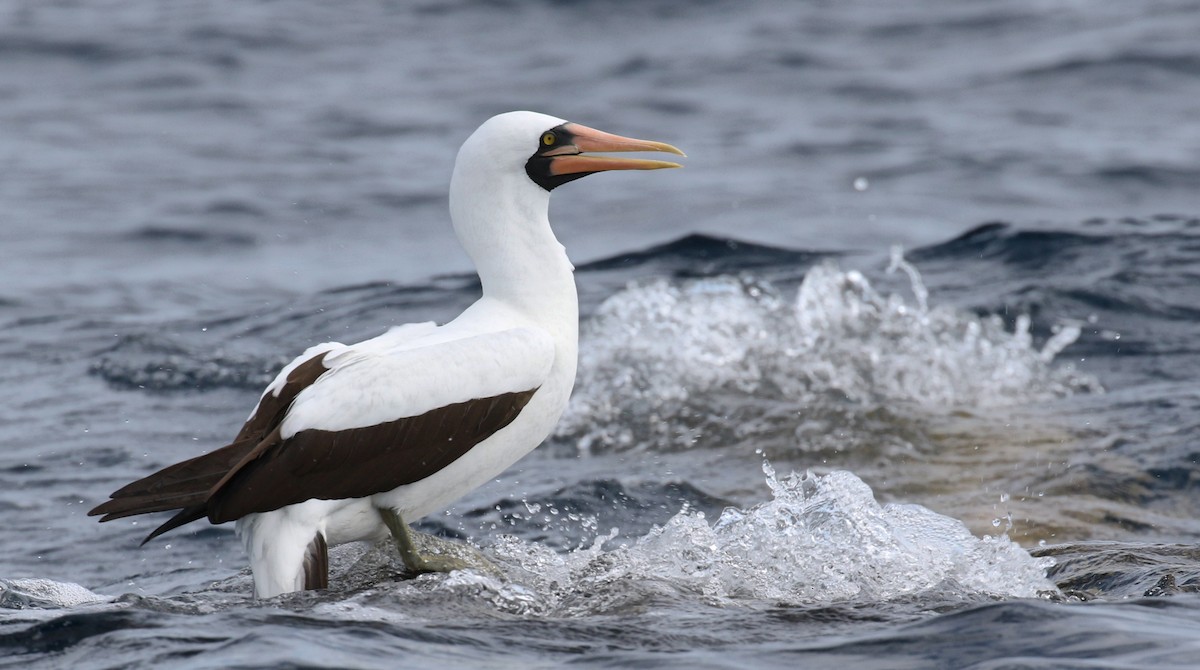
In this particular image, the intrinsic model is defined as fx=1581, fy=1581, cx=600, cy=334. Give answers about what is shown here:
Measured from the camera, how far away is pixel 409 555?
5223 millimetres

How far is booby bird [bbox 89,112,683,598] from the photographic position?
4949 millimetres

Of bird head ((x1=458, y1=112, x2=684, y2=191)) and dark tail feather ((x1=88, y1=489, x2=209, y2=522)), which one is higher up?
bird head ((x1=458, y1=112, x2=684, y2=191))

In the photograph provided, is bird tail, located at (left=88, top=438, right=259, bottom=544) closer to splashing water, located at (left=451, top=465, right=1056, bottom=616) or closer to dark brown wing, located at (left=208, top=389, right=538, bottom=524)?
dark brown wing, located at (left=208, top=389, right=538, bottom=524)

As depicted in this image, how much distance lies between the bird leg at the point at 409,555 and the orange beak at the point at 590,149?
4.37 ft

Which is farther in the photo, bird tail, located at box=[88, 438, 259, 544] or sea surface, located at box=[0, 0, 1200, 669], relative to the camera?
bird tail, located at box=[88, 438, 259, 544]

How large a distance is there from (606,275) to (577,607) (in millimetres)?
6134

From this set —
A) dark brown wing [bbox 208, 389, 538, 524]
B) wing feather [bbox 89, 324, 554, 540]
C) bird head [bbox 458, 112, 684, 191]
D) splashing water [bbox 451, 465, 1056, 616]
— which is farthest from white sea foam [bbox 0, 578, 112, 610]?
bird head [bbox 458, 112, 684, 191]

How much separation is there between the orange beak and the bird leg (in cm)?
133

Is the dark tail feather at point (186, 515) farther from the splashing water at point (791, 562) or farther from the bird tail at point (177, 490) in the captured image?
the splashing water at point (791, 562)

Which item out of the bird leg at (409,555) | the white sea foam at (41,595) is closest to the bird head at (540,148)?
the bird leg at (409,555)

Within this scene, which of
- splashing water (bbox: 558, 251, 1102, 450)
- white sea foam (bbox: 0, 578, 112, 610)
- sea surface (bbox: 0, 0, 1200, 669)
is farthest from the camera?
splashing water (bbox: 558, 251, 1102, 450)

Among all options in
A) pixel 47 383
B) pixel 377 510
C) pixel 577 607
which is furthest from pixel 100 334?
pixel 577 607

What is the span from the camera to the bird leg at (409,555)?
17.1ft

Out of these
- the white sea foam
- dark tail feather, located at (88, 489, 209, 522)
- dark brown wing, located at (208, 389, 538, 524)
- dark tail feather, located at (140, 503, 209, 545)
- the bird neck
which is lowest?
the white sea foam
